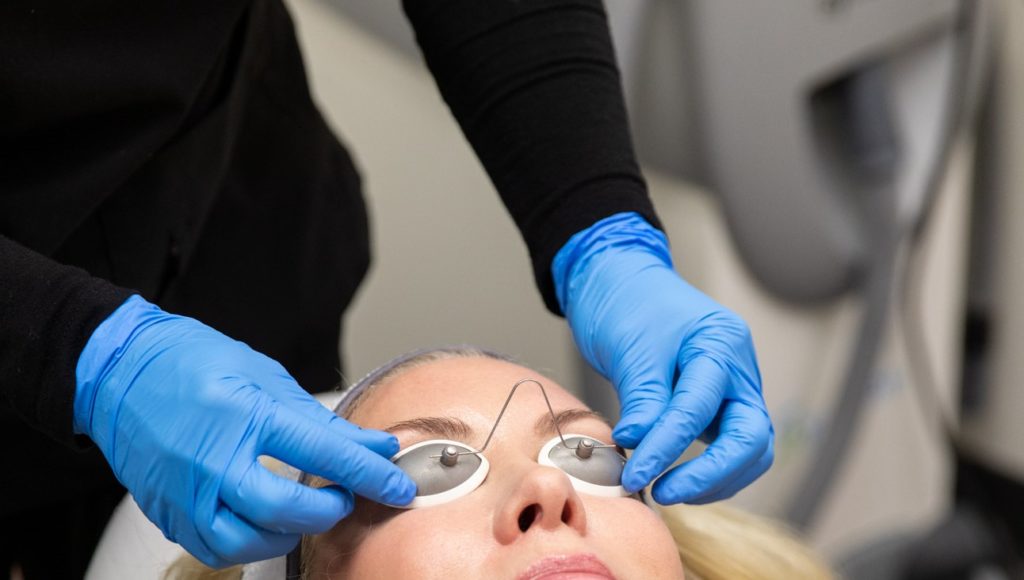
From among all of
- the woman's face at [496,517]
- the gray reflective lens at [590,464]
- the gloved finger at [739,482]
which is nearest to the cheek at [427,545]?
the woman's face at [496,517]

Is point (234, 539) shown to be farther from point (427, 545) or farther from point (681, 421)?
point (681, 421)

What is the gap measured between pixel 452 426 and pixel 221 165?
421 millimetres

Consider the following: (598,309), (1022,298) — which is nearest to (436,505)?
(598,309)

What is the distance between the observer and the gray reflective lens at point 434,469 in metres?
0.92

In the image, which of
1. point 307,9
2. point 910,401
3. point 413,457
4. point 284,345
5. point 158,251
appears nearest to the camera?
point 413,457

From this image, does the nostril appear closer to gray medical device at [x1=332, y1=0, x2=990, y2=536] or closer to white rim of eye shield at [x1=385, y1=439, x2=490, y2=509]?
white rim of eye shield at [x1=385, y1=439, x2=490, y2=509]

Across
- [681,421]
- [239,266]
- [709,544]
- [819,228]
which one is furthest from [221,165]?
[819,228]

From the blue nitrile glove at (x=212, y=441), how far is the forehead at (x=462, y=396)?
12 cm

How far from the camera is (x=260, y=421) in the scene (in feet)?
2.75

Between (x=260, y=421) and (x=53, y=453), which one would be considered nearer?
(x=260, y=421)

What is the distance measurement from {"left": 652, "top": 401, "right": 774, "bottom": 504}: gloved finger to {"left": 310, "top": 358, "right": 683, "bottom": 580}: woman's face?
0.03m

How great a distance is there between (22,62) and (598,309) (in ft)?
1.99

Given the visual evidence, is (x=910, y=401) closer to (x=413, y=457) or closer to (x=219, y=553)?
(x=413, y=457)

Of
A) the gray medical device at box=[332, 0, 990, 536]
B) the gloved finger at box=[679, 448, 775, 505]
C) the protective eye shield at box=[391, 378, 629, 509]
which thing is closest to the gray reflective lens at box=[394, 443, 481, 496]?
the protective eye shield at box=[391, 378, 629, 509]
